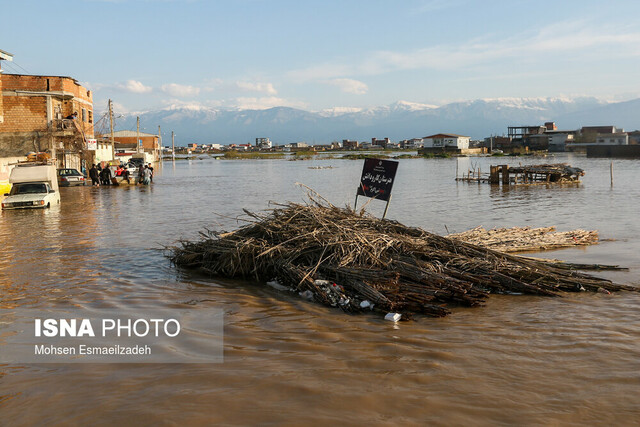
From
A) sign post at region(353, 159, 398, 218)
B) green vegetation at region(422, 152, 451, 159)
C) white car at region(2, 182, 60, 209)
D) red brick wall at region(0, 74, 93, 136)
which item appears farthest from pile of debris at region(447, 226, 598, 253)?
green vegetation at region(422, 152, 451, 159)

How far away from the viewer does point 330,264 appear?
30.2 feet

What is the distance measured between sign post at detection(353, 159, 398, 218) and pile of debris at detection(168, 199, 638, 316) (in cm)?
177

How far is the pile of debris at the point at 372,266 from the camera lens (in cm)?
850

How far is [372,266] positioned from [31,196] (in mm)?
19892

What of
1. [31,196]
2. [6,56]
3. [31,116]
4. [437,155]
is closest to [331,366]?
[31,196]

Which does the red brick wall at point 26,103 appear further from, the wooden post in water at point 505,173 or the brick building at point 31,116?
the wooden post in water at point 505,173

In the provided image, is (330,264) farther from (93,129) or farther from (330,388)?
(93,129)

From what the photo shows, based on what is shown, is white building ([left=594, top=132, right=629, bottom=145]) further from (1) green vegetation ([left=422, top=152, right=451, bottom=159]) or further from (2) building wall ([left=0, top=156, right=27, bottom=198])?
(2) building wall ([left=0, top=156, right=27, bottom=198])

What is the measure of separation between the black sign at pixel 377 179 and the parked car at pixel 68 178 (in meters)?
34.4

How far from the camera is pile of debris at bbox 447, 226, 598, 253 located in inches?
508

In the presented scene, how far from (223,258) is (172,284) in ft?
3.59

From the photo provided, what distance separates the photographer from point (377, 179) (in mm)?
12781

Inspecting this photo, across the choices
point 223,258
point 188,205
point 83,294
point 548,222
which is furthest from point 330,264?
point 188,205

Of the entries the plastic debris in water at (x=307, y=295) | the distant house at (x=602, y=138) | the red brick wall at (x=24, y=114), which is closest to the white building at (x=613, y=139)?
the distant house at (x=602, y=138)
